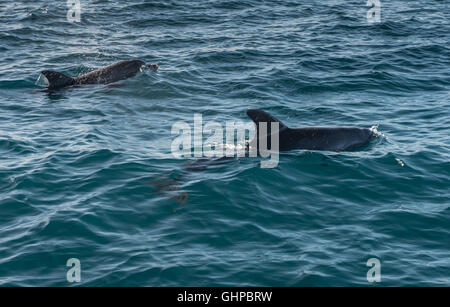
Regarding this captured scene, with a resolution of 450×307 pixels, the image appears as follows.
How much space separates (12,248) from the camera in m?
9.98

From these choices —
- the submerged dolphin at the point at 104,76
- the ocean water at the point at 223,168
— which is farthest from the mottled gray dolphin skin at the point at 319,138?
the submerged dolphin at the point at 104,76

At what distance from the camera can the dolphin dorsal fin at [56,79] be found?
19.1 m

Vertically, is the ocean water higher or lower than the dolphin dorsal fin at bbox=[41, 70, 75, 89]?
lower

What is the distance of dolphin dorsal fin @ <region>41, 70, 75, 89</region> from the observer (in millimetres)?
19119

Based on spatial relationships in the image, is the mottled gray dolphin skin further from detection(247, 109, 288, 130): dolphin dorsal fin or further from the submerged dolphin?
the submerged dolphin

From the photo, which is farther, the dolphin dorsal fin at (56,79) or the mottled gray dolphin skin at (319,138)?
the dolphin dorsal fin at (56,79)

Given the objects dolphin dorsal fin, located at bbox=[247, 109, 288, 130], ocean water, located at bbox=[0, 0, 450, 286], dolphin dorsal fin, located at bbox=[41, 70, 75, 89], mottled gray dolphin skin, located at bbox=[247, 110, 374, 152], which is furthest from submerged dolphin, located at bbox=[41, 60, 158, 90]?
dolphin dorsal fin, located at bbox=[247, 109, 288, 130]

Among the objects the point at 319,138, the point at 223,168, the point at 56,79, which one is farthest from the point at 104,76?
the point at 319,138

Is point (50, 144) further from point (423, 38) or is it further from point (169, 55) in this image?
point (423, 38)

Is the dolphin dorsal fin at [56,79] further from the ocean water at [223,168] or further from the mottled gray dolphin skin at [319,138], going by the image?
the mottled gray dolphin skin at [319,138]

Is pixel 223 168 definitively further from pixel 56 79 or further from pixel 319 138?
pixel 56 79

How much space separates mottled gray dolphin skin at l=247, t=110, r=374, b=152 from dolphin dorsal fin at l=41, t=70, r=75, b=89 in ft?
26.0

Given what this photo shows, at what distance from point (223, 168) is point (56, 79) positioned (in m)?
8.28
